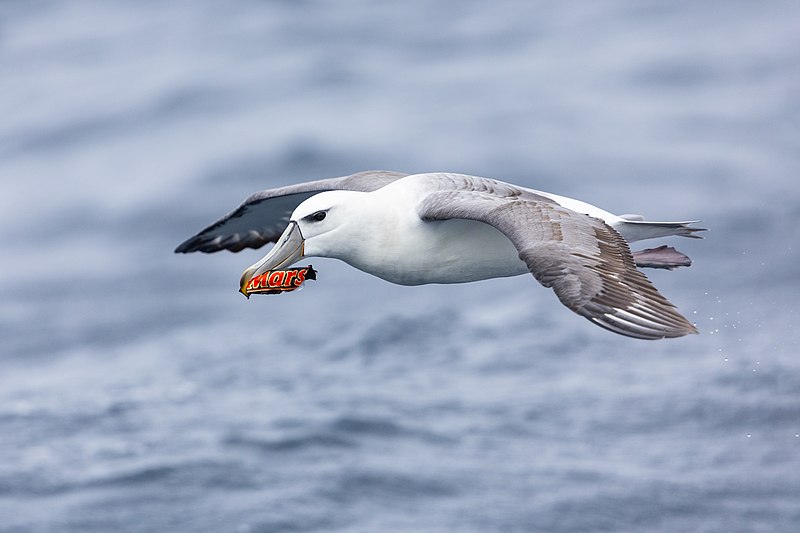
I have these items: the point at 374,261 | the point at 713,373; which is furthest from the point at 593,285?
the point at 713,373

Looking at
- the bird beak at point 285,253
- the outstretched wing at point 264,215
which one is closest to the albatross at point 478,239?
the bird beak at point 285,253

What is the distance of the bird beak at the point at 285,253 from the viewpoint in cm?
1094

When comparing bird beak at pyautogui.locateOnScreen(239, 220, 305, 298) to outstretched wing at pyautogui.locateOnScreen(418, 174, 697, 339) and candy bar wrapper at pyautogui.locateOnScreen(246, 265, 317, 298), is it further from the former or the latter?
outstretched wing at pyautogui.locateOnScreen(418, 174, 697, 339)

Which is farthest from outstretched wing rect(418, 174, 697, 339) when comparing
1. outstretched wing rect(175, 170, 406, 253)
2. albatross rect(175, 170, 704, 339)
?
outstretched wing rect(175, 170, 406, 253)

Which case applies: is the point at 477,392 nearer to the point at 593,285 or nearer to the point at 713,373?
the point at 713,373

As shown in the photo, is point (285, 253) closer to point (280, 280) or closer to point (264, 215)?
point (280, 280)

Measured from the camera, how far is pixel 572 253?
32.5 feet

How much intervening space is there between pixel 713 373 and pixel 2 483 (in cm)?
3046

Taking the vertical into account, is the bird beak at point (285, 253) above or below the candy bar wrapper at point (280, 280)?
above

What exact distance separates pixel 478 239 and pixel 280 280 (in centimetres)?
161

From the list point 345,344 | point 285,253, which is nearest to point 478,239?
point 285,253

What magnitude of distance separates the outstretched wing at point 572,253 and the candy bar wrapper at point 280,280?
103cm

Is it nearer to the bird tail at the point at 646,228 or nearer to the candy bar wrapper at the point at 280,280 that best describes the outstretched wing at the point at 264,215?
the candy bar wrapper at the point at 280,280

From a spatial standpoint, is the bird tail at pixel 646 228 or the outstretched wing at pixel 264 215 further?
the outstretched wing at pixel 264 215
